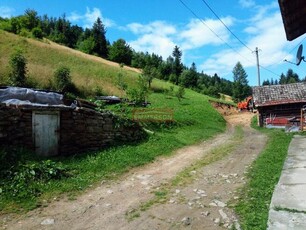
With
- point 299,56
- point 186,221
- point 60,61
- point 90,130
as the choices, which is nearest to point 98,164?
point 90,130

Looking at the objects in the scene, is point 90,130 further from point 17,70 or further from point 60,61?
point 60,61

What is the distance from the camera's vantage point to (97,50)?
9988cm

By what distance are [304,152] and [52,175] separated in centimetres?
1001

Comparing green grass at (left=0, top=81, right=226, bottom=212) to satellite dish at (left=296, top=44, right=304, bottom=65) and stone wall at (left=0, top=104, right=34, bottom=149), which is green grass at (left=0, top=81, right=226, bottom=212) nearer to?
stone wall at (left=0, top=104, right=34, bottom=149)

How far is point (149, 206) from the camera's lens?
312 inches

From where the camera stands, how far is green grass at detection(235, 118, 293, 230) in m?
6.52

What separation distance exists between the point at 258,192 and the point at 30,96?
370 inches

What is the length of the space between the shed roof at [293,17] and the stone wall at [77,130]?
8.80m

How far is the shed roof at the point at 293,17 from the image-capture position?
561 cm

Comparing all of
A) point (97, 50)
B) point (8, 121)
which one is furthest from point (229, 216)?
point (97, 50)

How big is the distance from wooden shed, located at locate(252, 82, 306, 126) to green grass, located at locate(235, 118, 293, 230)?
1907cm

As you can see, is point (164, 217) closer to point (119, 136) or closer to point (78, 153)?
point (78, 153)

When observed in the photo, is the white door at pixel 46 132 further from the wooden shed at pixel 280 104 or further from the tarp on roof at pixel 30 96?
the wooden shed at pixel 280 104

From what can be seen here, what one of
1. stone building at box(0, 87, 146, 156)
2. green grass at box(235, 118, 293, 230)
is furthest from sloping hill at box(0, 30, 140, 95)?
green grass at box(235, 118, 293, 230)
